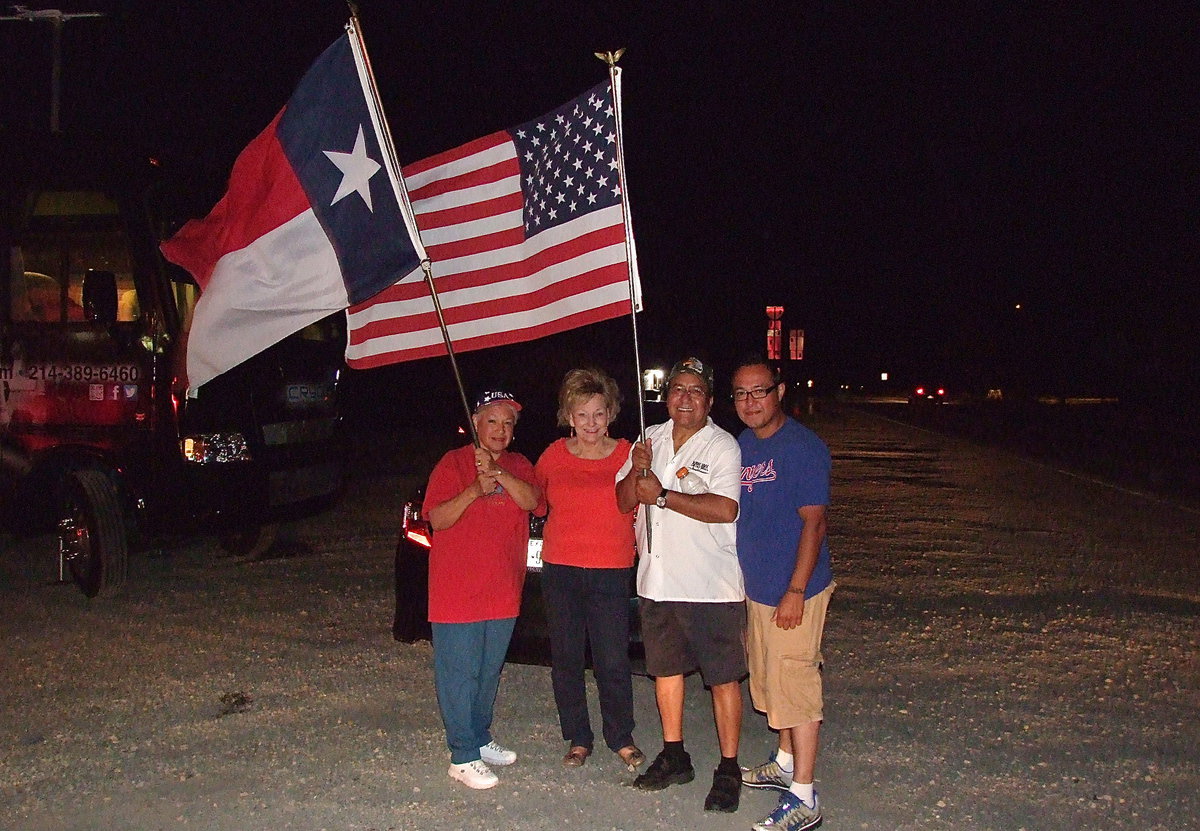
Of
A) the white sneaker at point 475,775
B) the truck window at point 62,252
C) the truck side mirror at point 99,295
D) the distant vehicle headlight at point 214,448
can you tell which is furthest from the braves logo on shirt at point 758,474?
the truck window at point 62,252

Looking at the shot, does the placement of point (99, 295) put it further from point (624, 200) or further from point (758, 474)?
point (758, 474)

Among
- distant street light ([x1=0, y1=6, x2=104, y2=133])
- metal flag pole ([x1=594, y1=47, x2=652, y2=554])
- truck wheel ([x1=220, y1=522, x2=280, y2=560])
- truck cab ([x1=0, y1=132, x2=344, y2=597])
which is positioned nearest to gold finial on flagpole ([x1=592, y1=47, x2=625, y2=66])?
metal flag pole ([x1=594, y1=47, x2=652, y2=554])

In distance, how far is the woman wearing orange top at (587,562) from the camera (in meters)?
4.56

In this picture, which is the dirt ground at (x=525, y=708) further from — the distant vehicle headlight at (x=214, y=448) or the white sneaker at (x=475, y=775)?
the distant vehicle headlight at (x=214, y=448)

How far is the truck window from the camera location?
26.1 ft

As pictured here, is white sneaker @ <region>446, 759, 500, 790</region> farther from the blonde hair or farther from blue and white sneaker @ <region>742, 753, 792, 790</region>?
the blonde hair

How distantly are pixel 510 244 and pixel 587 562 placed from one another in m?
1.53

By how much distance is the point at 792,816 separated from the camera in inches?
161

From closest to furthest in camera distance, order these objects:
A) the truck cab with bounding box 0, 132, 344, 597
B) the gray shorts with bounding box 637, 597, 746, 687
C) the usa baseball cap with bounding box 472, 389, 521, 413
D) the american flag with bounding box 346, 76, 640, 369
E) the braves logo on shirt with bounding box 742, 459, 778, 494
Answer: the braves logo on shirt with bounding box 742, 459, 778, 494, the gray shorts with bounding box 637, 597, 746, 687, the usa baseball cap with bounding box 472, 389, 521, 413, the american flag with bounding box 346, 76, 640, 369, the truck cab with bounding box 0, 132, 344, 597

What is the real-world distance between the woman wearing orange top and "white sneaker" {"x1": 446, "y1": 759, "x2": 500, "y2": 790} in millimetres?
387

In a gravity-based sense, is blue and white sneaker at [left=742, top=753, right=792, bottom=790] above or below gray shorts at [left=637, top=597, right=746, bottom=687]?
below

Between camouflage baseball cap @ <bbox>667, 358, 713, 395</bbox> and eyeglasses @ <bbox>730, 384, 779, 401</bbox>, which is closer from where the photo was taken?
eyeglasses @ <bbox>730, 384, 779, 401</bbox>

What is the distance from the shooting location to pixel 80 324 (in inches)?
312

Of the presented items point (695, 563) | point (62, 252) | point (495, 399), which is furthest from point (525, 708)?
point (62, 252)
